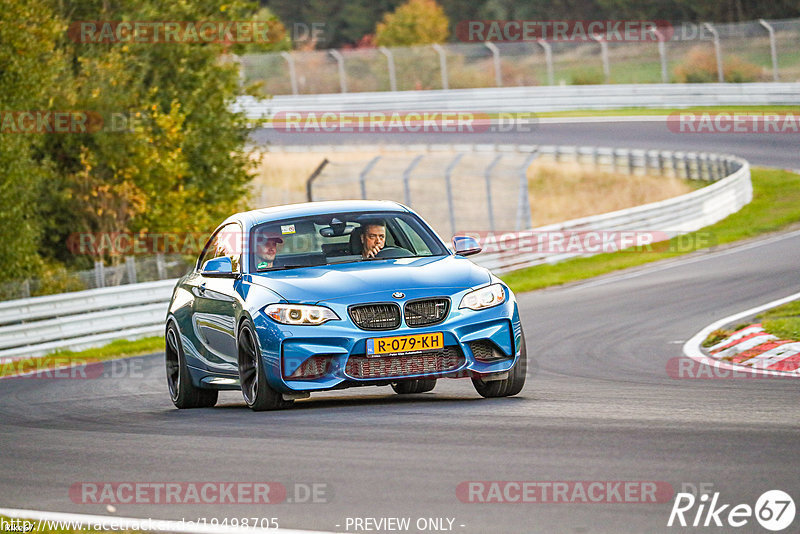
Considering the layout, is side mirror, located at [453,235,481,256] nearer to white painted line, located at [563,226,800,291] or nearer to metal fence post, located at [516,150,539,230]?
white painted line, located at [563,226,800,291]

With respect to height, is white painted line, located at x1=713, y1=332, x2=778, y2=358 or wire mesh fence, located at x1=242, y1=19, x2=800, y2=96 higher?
wire mesh fence, located at x1=242, y1=19, x2=800, y2=96

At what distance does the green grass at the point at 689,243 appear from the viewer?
24.5 metres

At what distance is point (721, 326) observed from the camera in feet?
49.4

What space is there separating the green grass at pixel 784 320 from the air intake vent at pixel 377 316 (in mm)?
5236

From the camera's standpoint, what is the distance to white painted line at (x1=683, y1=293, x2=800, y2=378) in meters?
11.2

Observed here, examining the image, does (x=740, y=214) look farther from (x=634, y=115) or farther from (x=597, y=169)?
(x=634, y=115)

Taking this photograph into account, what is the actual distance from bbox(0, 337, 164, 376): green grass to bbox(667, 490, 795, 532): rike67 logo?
14641 millimetres

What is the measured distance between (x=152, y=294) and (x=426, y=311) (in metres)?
13.4

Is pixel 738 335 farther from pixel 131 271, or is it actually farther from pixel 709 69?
pixel 709 69

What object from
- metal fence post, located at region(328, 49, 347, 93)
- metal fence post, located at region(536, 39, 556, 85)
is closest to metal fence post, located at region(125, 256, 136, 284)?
metal fence post, located at region(536, 39, 556, 85)

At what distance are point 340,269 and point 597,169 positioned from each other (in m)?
31.6

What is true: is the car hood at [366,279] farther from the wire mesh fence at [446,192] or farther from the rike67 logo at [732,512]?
the wire mesh fence at [446,192]

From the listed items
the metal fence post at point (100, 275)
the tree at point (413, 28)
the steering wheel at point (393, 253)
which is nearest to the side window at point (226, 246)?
the steering wheel at point (393, 253)

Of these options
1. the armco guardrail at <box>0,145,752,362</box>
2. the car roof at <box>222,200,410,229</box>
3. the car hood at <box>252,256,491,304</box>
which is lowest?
the armco guardrail at <box>0,145,752,362</box>
